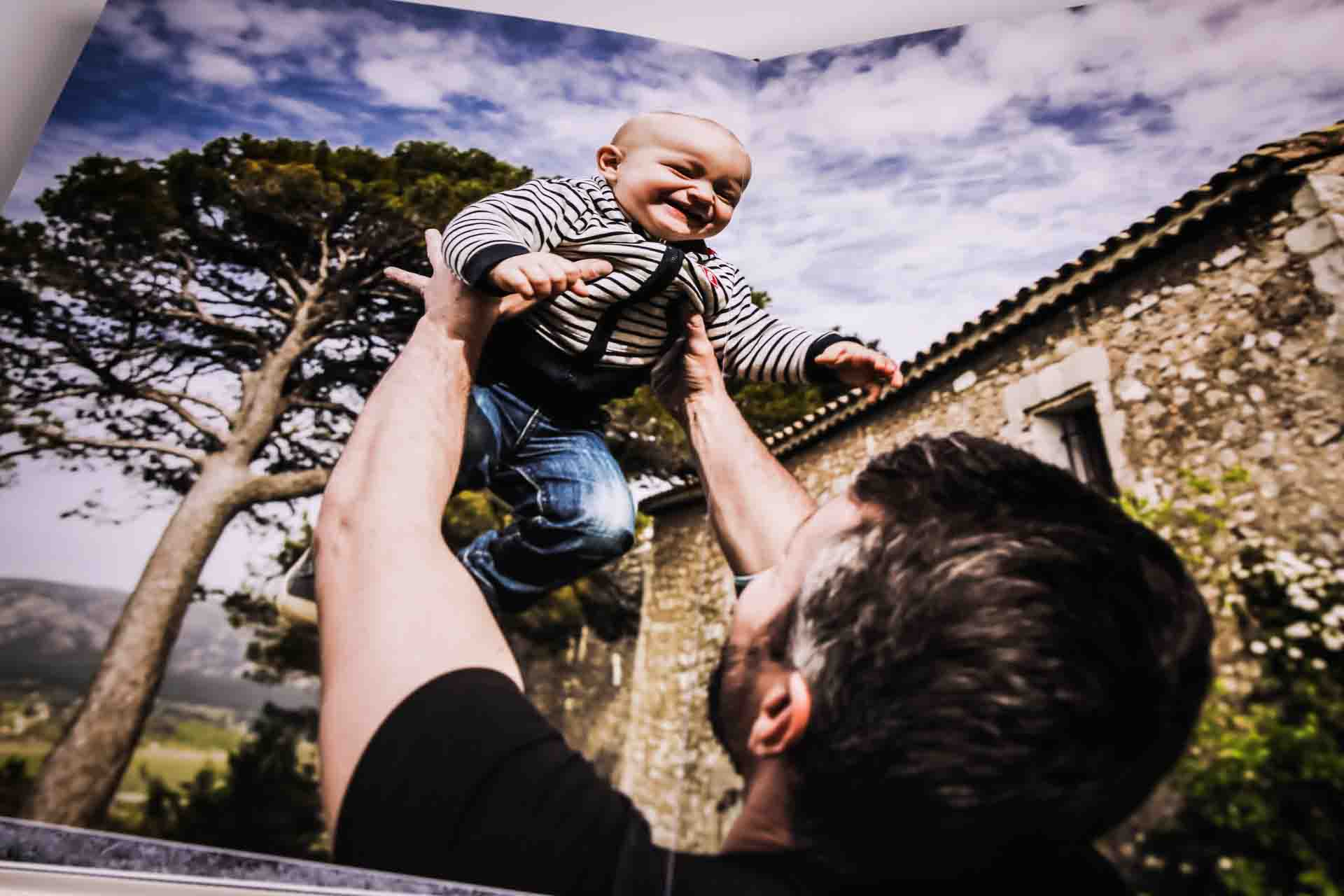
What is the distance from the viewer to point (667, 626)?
1.14 m

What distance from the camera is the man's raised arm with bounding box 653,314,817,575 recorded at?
0.92m

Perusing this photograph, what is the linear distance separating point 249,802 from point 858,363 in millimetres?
1165

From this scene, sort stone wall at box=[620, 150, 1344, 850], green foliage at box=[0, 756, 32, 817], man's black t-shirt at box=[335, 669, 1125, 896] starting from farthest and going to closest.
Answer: green foliage at box=[0, 756, 32, 817]
stone wall at box=[620, 150, 1344, 850]
man's black t-shirt at box=[335, 669, 1125, 896]

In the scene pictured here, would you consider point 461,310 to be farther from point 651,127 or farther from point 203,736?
point 203,736

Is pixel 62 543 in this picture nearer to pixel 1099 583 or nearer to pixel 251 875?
pixel 251 875

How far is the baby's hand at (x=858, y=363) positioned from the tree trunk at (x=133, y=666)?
111cm

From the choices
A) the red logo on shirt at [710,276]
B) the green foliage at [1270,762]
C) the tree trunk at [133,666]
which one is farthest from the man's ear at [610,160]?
the green foliage at [1270,762]

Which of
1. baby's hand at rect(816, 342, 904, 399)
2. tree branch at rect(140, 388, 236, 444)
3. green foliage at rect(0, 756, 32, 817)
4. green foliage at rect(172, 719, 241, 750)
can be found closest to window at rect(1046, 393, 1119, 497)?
baby's hand at rect(816, 342, 904, 399)

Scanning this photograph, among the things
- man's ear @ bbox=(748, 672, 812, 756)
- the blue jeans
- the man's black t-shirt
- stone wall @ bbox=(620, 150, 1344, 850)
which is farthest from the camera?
the blue jeans

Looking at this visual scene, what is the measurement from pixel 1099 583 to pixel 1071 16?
3.79 ft

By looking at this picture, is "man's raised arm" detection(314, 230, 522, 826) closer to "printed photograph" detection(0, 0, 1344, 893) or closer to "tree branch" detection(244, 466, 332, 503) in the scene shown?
"printed photograph" detection(0, 0, 1344, 893)

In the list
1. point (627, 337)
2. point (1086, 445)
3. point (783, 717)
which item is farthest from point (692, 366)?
point (1086, 445)

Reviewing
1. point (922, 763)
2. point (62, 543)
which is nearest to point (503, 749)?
point (922, 763)

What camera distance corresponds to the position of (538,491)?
3.07 feet
